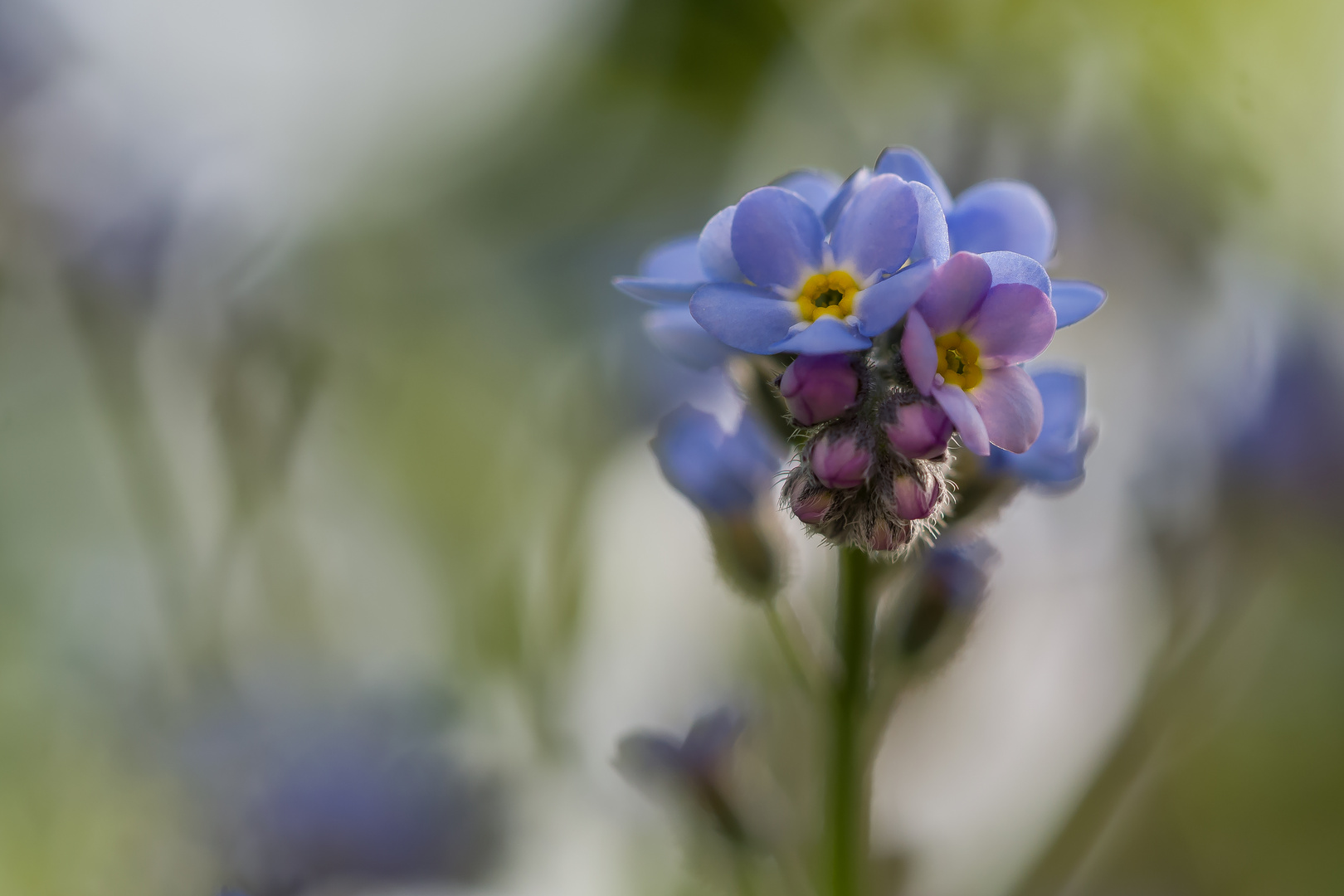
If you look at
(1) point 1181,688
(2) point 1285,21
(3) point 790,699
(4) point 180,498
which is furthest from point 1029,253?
(2) point 1285,21

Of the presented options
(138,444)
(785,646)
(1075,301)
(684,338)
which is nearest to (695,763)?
(785,646)

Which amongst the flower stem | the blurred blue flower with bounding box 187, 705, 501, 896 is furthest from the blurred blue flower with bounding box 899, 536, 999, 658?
the blurred blue flower with bounding box 187, 705, 501, 896

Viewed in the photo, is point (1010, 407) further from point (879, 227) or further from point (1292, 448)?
point (1292, 448)

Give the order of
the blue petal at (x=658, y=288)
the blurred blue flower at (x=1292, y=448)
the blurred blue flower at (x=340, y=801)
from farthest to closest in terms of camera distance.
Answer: the blurred blue flower at (x=1292, y=448) < the blurred blue flower at (x=340, y=801) < the blue petal at (x=658, y=288)

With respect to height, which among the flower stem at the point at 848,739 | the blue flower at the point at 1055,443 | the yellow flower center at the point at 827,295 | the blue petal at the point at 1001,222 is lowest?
the flower stem at the point at 848,739

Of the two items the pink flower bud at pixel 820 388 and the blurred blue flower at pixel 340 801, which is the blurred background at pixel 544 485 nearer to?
the blurred blue flower at pixel 340 801

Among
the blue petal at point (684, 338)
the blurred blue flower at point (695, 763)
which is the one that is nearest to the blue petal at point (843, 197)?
the blue petal at point (684, 338)
